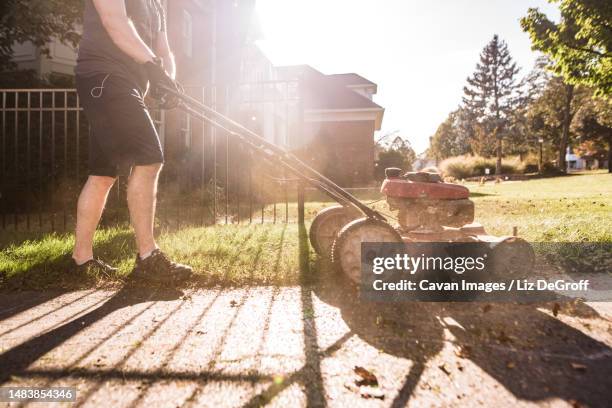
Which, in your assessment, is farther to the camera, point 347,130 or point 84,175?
point 347,130

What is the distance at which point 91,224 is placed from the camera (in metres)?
2.85

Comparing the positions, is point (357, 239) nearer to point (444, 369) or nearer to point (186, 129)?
point (444, 369)

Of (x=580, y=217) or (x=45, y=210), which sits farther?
(x=45, y=210)

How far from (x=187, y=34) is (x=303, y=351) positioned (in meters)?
15.0

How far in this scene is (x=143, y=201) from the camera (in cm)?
283

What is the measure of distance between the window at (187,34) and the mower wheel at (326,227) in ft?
41.4

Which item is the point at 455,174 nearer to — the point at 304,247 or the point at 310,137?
the point at 310,137

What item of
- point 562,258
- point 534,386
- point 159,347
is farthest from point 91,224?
point 562,258

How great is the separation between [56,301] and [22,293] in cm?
41

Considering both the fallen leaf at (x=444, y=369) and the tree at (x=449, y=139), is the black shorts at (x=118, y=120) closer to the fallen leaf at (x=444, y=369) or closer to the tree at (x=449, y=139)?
the fallen leaf at (x=444, y=369)

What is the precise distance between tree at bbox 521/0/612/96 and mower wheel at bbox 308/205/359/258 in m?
7.56

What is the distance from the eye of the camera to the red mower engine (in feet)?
9.77

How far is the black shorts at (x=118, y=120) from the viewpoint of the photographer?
2.70 metres

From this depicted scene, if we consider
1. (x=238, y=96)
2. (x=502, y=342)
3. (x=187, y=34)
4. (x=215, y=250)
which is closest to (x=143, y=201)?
(x=215, y=250)
